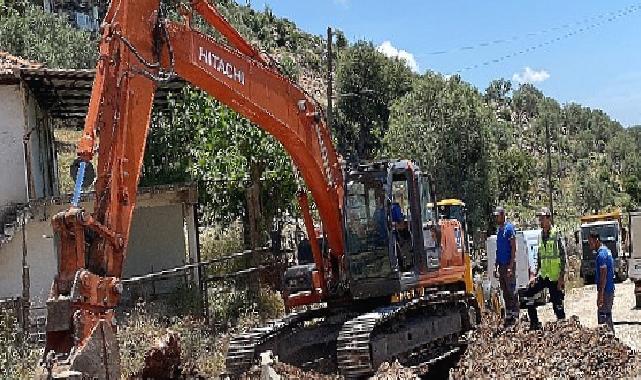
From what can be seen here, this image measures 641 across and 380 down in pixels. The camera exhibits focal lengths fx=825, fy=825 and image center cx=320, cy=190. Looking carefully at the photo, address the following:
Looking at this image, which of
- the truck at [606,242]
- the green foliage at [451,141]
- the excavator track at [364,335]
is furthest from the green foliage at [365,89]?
the excavator track at [364,335]

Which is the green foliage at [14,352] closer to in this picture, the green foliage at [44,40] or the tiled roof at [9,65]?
the tiled roof at [9,65]

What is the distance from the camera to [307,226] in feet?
38.9

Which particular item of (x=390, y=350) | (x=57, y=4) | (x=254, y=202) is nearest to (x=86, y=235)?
(x=390, y=350)

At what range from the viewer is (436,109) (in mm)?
39094

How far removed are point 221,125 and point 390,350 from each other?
36.5ft

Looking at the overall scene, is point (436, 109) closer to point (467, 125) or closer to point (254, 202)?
point (467, 125)

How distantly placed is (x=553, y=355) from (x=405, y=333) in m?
1.91

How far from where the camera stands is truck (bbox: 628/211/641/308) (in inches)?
755

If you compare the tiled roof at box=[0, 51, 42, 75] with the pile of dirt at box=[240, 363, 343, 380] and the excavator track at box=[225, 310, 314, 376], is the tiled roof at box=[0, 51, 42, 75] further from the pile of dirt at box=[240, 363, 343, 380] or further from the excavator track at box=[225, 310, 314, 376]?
the pile of dirt at box=[240, 363, 343, 380]

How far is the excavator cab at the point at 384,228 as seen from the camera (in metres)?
10.9

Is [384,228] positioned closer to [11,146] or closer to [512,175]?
[11,146]

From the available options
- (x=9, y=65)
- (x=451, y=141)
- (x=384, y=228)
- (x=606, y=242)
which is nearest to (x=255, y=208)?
(x=9, y=65)

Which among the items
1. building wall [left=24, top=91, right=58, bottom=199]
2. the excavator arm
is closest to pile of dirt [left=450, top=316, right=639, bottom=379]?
the excavator arm

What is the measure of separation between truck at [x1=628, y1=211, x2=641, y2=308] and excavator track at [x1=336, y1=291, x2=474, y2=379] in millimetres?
8246
